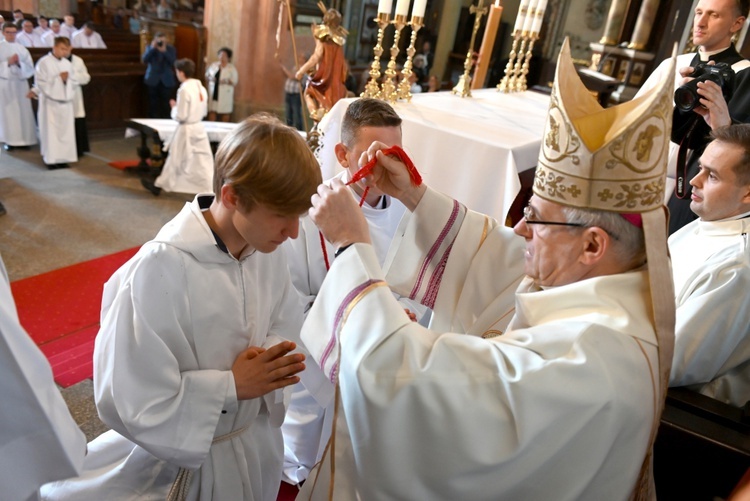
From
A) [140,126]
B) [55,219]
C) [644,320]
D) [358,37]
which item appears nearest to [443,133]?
[644,320]

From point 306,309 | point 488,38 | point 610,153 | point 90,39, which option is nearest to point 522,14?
point 488,38

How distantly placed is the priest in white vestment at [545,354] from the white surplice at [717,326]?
0.73m

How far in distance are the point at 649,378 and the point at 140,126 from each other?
7674 mm

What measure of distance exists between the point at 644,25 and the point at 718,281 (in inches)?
324

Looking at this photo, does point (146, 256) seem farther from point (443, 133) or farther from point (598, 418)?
point (443, 133)

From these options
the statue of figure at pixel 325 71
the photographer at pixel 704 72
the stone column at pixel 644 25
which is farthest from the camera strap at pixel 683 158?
the stone column at pixel 644 25

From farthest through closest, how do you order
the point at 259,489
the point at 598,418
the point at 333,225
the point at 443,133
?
the point at 443,133 < the point at 259,489 < the point at 333,225 < the point at 598,418

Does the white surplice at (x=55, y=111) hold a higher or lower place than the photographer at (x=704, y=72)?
lower

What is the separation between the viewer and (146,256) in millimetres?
1488

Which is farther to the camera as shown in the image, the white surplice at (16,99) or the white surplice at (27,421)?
the white surplice at (16,99)

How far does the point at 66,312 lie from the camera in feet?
13.0

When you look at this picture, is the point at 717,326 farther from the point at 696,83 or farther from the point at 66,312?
the point at 66,312

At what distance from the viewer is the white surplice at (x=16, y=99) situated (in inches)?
317

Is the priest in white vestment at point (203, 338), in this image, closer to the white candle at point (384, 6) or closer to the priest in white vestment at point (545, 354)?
the priest in white vestment at point (545, 354)
